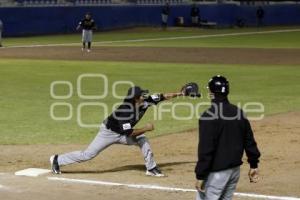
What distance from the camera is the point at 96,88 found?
2317cm

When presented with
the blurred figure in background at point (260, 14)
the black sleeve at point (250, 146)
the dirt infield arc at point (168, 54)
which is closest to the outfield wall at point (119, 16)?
the blurred figure in background at point (260, 14)

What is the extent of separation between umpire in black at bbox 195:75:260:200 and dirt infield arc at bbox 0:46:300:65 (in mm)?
25139

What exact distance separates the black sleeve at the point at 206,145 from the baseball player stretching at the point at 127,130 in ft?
10.5

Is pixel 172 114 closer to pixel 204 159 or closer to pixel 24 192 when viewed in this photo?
pixel 24 192

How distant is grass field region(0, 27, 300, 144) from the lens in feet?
50.8

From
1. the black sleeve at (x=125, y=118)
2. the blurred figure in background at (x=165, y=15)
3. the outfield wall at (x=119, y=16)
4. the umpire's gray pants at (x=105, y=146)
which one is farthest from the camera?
the blurred figure in background at (x=165, y=15)

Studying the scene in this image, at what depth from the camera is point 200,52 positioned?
37.5 m

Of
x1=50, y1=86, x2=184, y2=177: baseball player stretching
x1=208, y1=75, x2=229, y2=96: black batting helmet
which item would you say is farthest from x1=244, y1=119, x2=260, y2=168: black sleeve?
x1=50, y1=86, x2=184, y2=177: baseball player stretching

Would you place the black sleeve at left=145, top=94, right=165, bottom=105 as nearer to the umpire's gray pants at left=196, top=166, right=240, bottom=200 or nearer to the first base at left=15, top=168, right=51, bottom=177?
the first base at left=15, top=168, right=51, bottom=177

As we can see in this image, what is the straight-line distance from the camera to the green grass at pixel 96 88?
1547 cm

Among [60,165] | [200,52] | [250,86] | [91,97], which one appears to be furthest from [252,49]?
[60,165]

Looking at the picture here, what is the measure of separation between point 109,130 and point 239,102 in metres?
9.16

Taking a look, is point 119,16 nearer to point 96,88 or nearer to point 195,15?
point 195,15

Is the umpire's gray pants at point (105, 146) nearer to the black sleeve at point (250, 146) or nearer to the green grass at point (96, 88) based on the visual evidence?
the green grass at point (96, 88)
